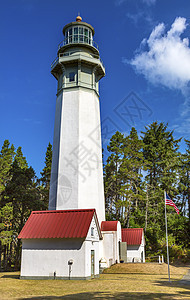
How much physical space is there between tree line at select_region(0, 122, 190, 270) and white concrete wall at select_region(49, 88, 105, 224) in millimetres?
9932

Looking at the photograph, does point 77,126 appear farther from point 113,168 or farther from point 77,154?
point 113,168

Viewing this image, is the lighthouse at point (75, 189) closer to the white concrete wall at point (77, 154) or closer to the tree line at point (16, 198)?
the white concrete wall at point (77, 154)

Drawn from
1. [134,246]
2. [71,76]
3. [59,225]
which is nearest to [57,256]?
[59,225]

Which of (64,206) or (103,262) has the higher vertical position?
(64,206)

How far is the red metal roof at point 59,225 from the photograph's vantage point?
17450 millimetres

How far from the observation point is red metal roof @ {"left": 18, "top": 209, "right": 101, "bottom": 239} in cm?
1745

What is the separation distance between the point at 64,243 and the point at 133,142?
82.9 feet

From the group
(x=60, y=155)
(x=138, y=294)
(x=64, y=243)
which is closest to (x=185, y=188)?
(x=60, y=155)

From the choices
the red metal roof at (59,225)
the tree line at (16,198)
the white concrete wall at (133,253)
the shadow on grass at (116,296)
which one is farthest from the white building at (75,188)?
the tree line at (16,198)

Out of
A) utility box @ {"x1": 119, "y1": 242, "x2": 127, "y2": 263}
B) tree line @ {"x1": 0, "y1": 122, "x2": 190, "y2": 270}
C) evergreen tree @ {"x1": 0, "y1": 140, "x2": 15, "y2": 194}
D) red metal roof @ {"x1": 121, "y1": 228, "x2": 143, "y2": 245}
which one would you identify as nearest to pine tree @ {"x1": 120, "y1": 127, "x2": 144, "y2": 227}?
tree line @ {"x1": 0, "y1": 122, "x2": 190, "y2": 270}

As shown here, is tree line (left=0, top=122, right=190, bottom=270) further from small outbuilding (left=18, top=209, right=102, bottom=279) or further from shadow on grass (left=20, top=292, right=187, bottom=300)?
shadow on grass (left=20, top=292, right=187, bottom=300)

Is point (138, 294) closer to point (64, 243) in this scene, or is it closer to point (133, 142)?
point (64, 243)

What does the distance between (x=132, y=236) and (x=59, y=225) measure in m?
12.2

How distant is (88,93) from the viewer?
85.0ft
